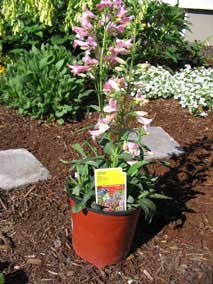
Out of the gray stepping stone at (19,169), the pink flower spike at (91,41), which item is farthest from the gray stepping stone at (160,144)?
the pink flower spike at (91,41)

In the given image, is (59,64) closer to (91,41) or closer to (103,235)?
(91,41)

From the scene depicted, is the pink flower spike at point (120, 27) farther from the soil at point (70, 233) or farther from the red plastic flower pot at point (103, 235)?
the soil at point (70, 233)

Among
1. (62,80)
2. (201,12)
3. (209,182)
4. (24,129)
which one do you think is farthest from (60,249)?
(201,12)

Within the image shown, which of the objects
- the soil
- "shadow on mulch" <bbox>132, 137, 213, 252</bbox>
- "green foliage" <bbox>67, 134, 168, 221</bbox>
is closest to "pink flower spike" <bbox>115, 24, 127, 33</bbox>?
"green foliage" <bbox>67, 134, 168, 221</bbox>

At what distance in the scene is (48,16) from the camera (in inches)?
176

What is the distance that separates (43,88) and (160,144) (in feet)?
3.74

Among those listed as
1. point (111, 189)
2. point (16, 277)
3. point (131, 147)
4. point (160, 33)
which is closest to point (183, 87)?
point (160, 33)

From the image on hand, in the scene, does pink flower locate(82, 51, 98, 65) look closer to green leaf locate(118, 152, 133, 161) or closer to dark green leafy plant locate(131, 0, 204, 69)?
green leaf locate(118, 152, 133, 161)

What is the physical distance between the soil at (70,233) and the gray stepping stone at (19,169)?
6 cm

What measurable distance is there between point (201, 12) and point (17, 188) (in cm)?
604

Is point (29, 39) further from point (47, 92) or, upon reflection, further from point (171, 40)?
Answer: point (171, 40)

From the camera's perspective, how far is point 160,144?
164 inches

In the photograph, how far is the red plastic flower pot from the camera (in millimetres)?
2639

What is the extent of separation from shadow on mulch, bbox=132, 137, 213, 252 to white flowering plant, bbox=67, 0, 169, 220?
42 centimetres
